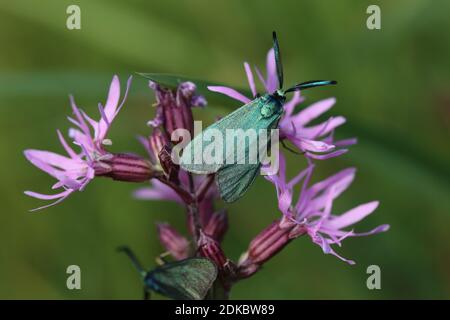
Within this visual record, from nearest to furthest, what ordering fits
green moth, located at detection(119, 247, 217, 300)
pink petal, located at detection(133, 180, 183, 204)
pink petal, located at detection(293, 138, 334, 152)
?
green moth, located at detection(119, 247, 217, 300) → pink petal, located at detection(293, 138, 334, 152) → pink petal, located at detection(133, 180, 183, 204)

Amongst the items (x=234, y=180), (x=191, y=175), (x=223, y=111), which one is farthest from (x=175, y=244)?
(x=223, y=111)

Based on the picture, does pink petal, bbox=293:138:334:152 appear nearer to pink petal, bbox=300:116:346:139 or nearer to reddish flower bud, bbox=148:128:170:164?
pink petal, bbox=300:116:346:139

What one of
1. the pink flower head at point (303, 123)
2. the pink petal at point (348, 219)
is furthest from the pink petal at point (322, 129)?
the pink petal at point (348, 219)

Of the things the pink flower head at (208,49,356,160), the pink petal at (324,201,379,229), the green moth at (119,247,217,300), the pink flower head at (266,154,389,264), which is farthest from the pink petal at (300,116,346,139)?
the green moth at (119,247,217,300)

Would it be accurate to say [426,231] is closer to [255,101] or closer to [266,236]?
[266,236]

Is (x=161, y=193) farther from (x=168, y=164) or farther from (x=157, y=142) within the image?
(x=168, y=164)

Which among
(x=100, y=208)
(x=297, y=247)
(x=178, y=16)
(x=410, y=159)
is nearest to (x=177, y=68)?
(x=178, y=16)
